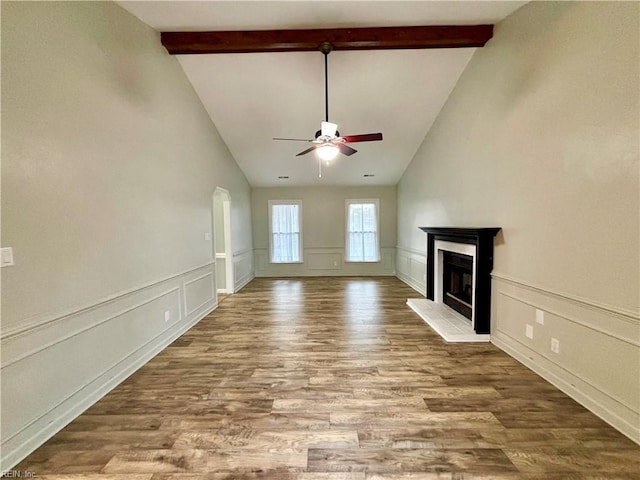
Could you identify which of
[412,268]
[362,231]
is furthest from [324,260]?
[412,268]

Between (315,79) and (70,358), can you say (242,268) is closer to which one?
(315,79)

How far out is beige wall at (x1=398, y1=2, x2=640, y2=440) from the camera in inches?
78.0

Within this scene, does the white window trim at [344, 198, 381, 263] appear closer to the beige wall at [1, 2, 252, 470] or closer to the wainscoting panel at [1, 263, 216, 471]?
the beige wall at [1, 2, 252, 470]

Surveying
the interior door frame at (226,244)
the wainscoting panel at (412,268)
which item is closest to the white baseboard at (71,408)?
the interior door frame at (226,244)

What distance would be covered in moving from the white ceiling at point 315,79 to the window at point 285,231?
1.56 metres

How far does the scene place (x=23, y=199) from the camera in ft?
6.10

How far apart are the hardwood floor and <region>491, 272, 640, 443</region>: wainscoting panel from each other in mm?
115

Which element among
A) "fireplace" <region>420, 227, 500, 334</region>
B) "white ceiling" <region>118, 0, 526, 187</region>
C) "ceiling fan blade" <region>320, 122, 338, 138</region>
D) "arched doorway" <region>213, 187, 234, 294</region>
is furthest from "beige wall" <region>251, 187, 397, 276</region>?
"ceiling fan blade" <region>320, 122, 338, 138</region>

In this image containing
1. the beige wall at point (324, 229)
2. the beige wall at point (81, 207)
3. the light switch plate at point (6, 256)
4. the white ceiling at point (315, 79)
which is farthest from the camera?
the beige wall at point (324, 229)

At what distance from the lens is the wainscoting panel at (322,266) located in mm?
8211

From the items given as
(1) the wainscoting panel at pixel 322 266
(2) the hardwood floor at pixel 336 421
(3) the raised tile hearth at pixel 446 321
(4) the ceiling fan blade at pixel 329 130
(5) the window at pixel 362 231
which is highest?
(4) the ceiling fan blade at pixel 329 130

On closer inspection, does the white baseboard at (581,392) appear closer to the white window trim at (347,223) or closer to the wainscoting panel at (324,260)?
the white window trim at (347,223)

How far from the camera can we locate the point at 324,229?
26.9 ft

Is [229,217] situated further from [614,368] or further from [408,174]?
[614,368]
